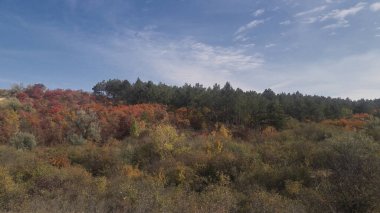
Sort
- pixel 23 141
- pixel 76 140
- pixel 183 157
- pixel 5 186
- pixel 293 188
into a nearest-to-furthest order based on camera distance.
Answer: pixel 5 186
pixel 293 188
pixel 183 157
pixel 23 141
pixel 76 140

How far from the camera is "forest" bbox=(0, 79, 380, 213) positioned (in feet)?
48.6

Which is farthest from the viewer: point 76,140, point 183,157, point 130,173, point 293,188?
point 76,140

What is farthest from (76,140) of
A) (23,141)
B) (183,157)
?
(183,157)

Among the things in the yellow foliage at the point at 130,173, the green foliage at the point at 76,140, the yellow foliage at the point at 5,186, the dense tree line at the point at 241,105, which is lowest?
the yellow foliage at the point at 130,173

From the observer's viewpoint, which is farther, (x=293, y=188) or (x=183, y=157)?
(x=183, y=157)

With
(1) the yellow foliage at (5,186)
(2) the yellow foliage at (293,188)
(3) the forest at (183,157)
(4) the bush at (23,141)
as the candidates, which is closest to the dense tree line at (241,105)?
(3) the forest at (183,157)

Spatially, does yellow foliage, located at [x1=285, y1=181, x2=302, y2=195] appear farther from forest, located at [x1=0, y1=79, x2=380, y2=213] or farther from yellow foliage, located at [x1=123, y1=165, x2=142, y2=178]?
yellow foliage, located at [x1=123, y1=165, x2=142, y2=178]

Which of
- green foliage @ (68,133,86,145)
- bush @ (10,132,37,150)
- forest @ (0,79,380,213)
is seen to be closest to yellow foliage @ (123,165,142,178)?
forest @ (0,79,380,213)

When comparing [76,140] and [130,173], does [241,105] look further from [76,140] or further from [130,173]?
[130,173]

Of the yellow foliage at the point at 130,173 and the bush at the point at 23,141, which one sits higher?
the bush at the point at 23,141

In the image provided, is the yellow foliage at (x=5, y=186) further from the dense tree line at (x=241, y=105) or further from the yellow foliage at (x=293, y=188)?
the dense tree line at (x=241, y=105)

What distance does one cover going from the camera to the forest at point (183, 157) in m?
14.8

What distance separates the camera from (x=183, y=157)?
33156 millimetres

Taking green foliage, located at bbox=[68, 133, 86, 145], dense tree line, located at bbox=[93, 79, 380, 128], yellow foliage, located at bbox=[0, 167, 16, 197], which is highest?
dense tree line, located at bbox=[93, 79, 380, 128]
